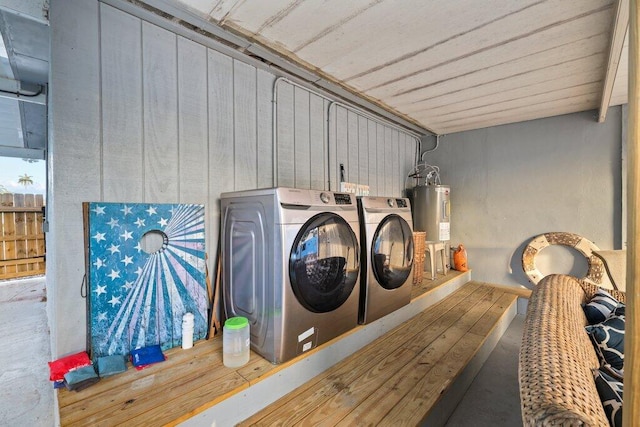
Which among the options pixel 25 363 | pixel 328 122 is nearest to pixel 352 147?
pixel 328 122

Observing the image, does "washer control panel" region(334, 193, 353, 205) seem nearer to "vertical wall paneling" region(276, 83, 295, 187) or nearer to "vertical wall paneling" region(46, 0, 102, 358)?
"vertical wall paneling" region(276, 83, 295, 187)

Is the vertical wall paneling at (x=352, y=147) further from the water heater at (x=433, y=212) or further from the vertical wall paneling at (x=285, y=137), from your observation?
the water heater at (x=433, y=212)

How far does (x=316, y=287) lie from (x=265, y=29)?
160cm

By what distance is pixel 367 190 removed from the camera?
3203mm

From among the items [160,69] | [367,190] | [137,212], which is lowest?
[137,212]

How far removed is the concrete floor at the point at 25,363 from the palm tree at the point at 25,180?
266cm

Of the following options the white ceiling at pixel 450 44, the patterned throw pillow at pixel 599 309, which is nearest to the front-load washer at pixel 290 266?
the white ceiling at pixel 450 44

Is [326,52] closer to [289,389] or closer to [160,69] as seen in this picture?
[160,69]

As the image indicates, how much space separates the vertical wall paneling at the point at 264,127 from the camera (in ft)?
6.98

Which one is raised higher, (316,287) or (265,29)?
(265,29)


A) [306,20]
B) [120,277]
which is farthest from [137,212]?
[306,20]

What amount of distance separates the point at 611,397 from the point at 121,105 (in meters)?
2.41

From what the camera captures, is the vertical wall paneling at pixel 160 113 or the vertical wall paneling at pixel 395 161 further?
the vertical wall paneling at pixel 395 161

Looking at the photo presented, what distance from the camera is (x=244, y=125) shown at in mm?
2041
